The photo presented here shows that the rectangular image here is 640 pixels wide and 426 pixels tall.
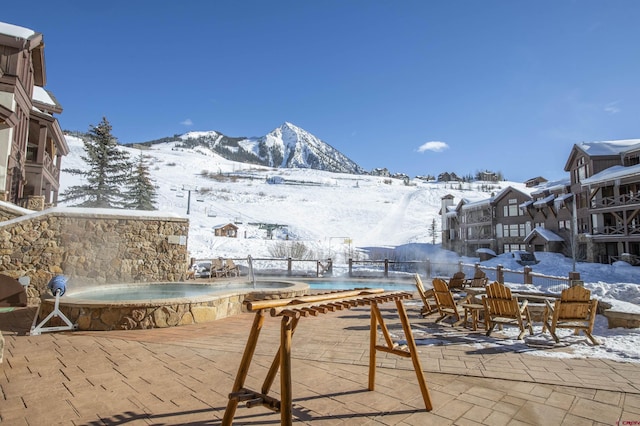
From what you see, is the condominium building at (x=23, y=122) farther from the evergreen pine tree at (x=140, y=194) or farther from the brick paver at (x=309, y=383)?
the brick paver at (x=309, y=383)

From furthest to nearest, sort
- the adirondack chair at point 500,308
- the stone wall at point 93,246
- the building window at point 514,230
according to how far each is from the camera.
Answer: the building window at point 514,230 < the stone wall at point 93,246 < the adirondack chair at point 500,308

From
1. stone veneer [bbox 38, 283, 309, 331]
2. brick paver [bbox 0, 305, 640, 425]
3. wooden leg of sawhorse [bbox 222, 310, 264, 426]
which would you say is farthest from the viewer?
stone veneer [bbox 38, 283, 309, 331]

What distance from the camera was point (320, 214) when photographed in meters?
55.5

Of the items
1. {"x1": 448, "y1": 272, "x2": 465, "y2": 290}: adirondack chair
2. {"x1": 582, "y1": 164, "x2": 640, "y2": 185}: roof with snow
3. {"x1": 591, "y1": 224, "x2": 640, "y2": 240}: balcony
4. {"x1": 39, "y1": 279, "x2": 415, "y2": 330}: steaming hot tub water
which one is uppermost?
{"x1": 582, "y1": 164, "x2": 640, "y2": 185}: roof with snow

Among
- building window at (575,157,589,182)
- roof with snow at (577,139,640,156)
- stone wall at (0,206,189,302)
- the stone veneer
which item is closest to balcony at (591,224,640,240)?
building window at (575,157,589,182)

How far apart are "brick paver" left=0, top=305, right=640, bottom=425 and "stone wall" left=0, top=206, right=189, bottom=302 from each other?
5.00m

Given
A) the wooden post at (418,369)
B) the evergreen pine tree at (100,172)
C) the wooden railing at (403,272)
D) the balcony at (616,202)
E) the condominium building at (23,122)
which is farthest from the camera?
the evergreen pine tree at (100,172)

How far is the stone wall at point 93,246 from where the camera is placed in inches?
376

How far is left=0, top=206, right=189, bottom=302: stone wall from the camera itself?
956cm

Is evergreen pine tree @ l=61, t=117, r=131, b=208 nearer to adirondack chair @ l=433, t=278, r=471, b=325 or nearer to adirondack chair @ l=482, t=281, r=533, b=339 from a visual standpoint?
adirondack chair @ l=433, t=278, r=471, b=325

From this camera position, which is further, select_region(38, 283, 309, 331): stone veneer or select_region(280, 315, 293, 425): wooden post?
select_region(38, 283, 309, 331): stone veneer

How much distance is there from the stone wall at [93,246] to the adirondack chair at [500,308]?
9134 millimetres

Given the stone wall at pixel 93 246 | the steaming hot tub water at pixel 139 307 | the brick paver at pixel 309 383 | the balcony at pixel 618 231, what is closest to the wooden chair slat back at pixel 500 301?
the brick paver at pixel 309 383

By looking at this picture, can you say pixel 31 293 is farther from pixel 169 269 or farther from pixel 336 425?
pixel 336 425
